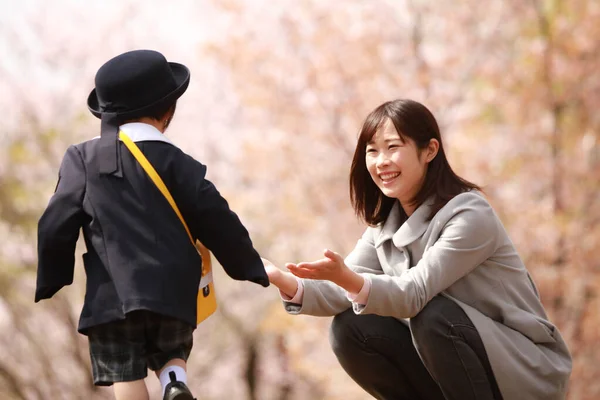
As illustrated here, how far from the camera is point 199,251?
245 centimetres

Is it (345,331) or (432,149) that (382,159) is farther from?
(345,331)

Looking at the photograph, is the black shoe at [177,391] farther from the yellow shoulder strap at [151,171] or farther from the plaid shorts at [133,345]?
the yellow shoulder strap at [151,171]

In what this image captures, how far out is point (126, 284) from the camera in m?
2.25

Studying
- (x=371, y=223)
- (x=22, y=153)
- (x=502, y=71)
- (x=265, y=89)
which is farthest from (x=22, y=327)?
(x=371, y=223)

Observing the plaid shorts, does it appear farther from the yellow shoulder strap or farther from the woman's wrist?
the woman's wrist

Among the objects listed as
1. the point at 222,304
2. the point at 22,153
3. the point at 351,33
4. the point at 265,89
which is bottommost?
the point at 222,304

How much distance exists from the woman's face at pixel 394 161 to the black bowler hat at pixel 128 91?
0.67 m

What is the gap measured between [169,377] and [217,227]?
46cm

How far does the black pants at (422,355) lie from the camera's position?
2373mm

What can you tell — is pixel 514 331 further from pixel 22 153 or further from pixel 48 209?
pixel 22 153

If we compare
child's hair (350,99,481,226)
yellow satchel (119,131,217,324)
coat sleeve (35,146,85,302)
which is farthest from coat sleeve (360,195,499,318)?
coat sleeve (35,146,85,302)

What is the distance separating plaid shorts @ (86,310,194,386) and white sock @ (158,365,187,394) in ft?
0.13

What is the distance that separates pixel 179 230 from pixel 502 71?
6173 mm

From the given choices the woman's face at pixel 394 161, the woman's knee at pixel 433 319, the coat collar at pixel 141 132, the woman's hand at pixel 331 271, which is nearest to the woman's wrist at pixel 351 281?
the woman's hand at pixel 331 271
